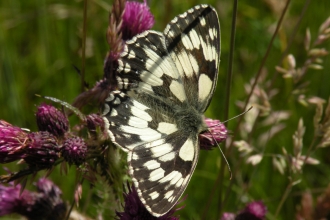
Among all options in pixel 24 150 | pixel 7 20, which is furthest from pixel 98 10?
pixel 24 150

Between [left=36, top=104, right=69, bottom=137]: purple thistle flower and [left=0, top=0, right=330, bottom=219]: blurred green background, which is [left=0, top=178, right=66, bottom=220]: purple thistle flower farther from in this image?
[left=0, top=0, right=330, bottom=219]: blurred green background

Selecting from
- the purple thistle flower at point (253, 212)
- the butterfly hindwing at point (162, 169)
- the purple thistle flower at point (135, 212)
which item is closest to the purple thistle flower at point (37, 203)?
the purple thistle flower at point (135, 212)

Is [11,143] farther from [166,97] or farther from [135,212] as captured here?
[166,97]

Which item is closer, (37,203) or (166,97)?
(166,97)

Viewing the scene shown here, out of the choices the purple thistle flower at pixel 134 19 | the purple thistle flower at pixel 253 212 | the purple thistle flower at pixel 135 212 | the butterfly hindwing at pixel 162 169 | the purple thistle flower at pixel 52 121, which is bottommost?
the purple thistle flower at pixel 253 212

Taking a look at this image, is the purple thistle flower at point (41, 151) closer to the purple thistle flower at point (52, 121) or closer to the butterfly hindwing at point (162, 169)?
the purple thistle flower at point (52, 121)

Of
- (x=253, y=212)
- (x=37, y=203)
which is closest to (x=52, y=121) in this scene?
(x=37, y=203)

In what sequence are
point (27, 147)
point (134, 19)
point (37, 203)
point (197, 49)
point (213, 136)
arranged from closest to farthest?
point (27, 147) → point (213, 136) → point (197, 49) → point (134, 19) → point (37, 203)

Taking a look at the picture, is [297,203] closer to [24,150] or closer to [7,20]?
[24,150]
